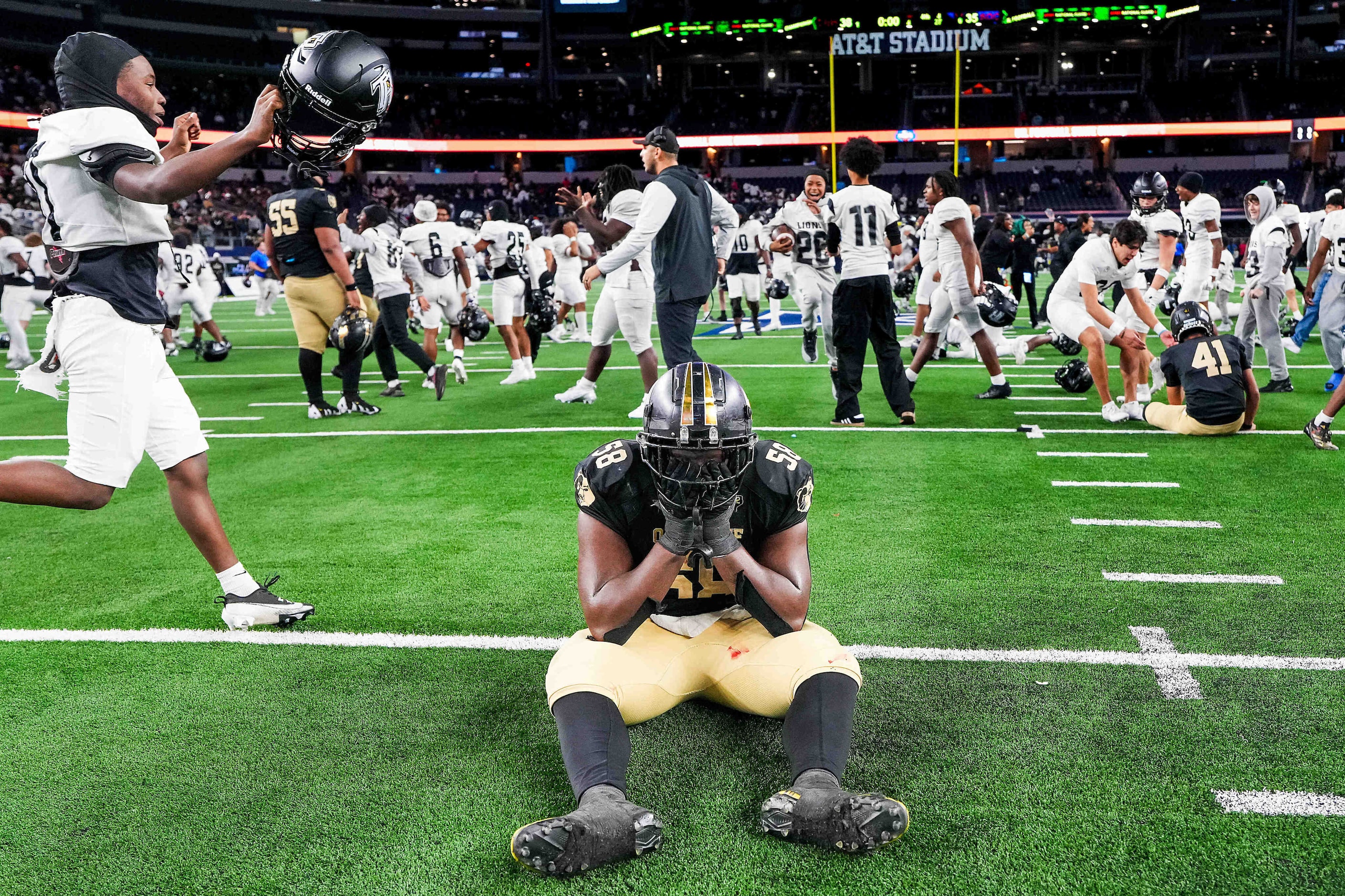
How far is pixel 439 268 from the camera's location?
10.7 m

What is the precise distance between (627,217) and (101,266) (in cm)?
574

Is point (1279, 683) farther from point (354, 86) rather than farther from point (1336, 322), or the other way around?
point (1336, 322)

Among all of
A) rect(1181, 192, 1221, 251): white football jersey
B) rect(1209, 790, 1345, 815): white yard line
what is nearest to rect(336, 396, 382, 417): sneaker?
rect(1209, 790, 1345, 815): white yard line

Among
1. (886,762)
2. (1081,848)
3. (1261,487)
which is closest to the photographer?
(1081,848)

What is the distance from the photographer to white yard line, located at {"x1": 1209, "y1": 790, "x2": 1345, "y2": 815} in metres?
2.48

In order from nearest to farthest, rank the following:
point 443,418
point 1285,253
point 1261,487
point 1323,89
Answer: point 1261,487 < point 443,418 < point 1285,253 < point 1323,89

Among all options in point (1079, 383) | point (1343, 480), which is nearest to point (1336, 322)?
point (1079, 383)

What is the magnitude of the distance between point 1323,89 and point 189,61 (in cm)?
5168

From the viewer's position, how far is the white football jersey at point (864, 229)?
25.2 ft

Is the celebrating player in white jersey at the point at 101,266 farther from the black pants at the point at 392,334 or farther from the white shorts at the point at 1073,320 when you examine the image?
the white shorts at the point at 1073,320

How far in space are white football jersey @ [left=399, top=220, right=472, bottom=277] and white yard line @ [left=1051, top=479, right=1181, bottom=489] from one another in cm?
693

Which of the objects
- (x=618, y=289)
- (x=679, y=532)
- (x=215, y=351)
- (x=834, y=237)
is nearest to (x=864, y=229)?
(x=834, y=237)

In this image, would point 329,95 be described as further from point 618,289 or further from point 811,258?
point 811,258

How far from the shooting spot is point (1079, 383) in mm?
9023
